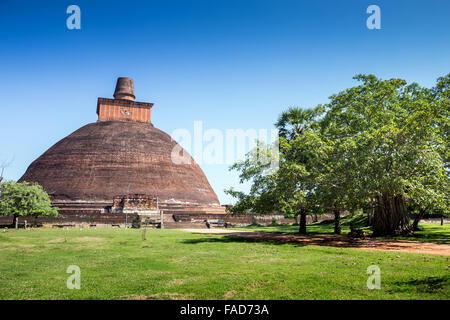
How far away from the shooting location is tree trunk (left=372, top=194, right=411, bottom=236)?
1969cm

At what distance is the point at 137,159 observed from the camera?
54.4 meters

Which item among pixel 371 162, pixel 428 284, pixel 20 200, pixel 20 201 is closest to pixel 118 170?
pixel 20 200

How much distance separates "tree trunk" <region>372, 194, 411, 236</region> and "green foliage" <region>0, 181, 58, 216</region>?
1234 inches

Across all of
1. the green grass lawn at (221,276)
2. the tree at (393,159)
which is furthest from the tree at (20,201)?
the tree at (393,159)

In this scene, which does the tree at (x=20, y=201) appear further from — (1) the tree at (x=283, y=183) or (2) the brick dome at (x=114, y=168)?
(1) the tree at (x=283, y=183)

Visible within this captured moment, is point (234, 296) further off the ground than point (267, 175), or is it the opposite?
point (267, 175)

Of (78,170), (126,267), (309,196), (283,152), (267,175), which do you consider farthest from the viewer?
(78,170)

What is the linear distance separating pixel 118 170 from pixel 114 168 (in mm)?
833

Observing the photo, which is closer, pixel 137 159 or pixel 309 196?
pixel 309 196

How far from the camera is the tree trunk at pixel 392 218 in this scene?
64.6 feet

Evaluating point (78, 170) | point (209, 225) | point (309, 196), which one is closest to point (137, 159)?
point (78, 170)
